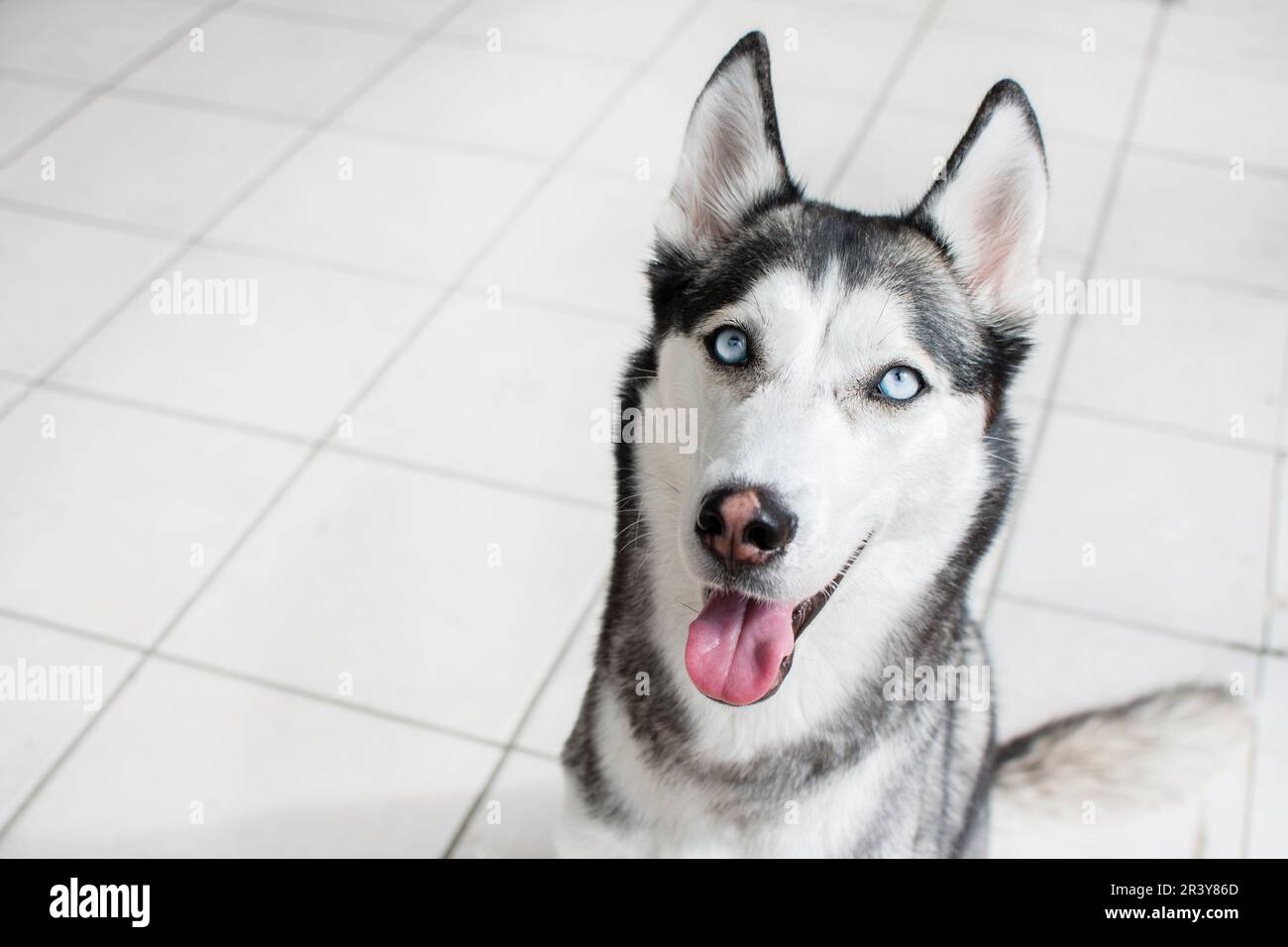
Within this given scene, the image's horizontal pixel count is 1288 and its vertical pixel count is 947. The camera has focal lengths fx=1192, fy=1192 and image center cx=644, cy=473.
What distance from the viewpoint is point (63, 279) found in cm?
324

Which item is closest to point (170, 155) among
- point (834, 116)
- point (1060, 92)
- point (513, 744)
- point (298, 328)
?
point (298, 328)

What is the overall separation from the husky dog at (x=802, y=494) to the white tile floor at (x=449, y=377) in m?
0.65

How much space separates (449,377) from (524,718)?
3.49 feet

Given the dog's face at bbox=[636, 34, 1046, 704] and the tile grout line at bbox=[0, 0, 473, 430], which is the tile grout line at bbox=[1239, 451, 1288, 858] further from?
the tile grout line at bbox=[0, 0, 473, 430]

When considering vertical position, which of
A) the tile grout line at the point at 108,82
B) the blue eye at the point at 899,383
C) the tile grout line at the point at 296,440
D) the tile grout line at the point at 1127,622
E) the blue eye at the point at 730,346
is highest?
the tile grout line at the point at 108,82

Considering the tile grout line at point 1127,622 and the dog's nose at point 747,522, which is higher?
the dog's nose at point 747,522

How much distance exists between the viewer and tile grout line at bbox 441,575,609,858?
2.11 m

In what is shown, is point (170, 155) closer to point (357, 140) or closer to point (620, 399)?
point (357, 140)

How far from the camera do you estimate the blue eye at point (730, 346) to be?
4.82ft

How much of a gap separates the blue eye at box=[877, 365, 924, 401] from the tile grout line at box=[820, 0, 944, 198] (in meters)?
2.20

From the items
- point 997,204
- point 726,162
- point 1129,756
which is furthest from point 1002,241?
point 1129,756

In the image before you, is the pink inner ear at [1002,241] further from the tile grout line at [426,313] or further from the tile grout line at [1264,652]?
the tile grout line at [426,313]

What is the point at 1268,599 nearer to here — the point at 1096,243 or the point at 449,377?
the point at 1096,243

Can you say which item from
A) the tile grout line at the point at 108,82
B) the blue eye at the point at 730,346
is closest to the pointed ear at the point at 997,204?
the blue eye at the point at 730,346
